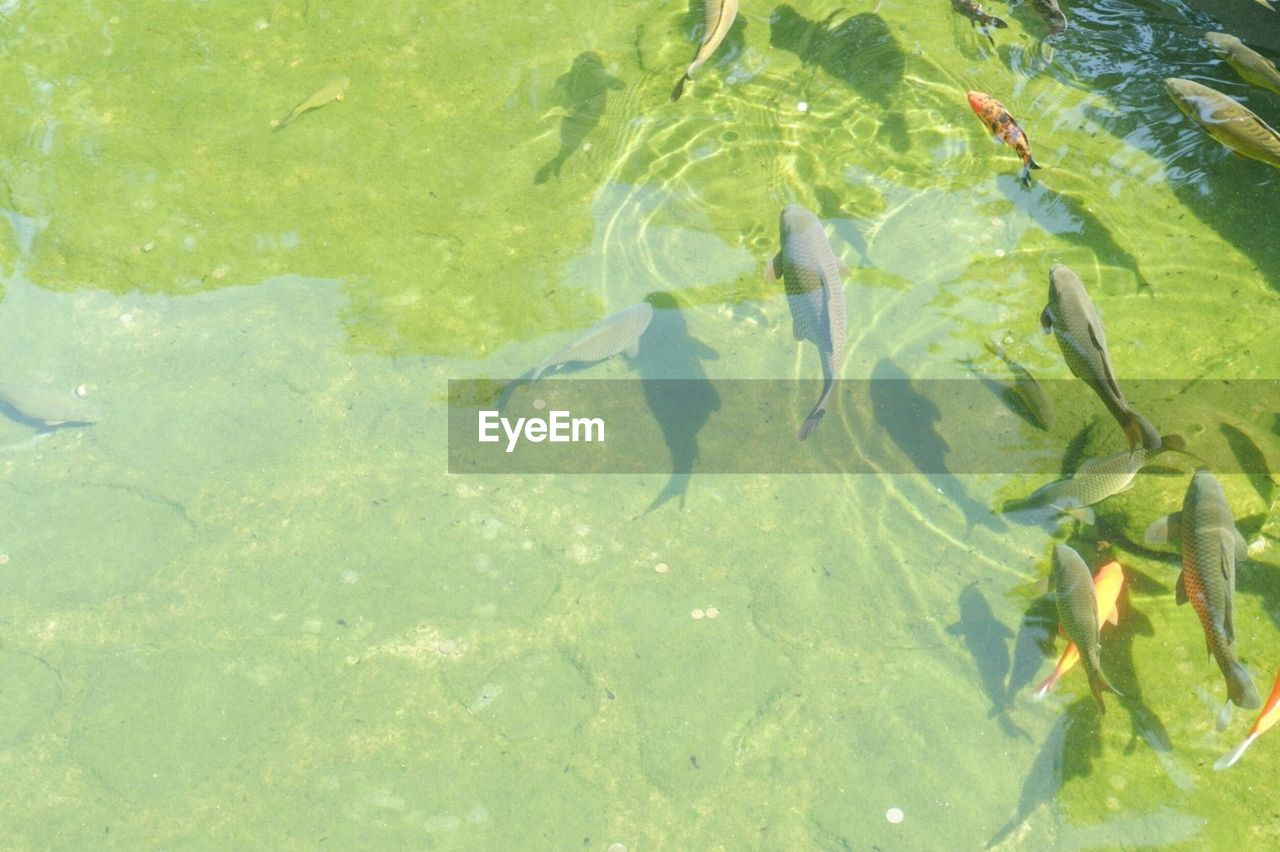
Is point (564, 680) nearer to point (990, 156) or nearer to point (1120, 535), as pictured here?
point (1120, 535)

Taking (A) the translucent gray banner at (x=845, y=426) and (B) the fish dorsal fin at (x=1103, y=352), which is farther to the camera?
(A) the translucent gray banner at (x=845, y=426)

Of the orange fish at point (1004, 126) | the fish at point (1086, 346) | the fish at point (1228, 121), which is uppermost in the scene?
the fish at point (1228, 121)

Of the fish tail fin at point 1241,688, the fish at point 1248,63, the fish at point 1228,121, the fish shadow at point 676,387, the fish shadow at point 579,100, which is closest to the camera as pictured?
the fish tail fin at point 1241,688

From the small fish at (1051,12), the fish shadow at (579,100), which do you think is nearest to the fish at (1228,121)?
the small fish at (1051,12)

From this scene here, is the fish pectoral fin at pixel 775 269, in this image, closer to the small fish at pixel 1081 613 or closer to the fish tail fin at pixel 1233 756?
the small fish at pixel 1081 613

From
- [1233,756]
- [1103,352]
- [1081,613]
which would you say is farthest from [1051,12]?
[1233,756]

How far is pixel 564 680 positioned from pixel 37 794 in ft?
7.41

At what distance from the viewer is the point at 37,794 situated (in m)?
3.91

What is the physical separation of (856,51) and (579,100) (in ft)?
6.14

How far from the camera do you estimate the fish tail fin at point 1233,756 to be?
3.47 m

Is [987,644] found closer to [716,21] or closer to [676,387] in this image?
[676,387]

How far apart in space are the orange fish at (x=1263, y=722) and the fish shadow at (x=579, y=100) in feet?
14.8

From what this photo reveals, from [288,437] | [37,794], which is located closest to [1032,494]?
[288,437]

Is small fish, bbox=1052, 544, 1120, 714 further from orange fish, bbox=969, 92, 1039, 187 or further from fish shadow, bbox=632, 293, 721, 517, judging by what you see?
orange fish, bbox=969, 92, 1039, 187
